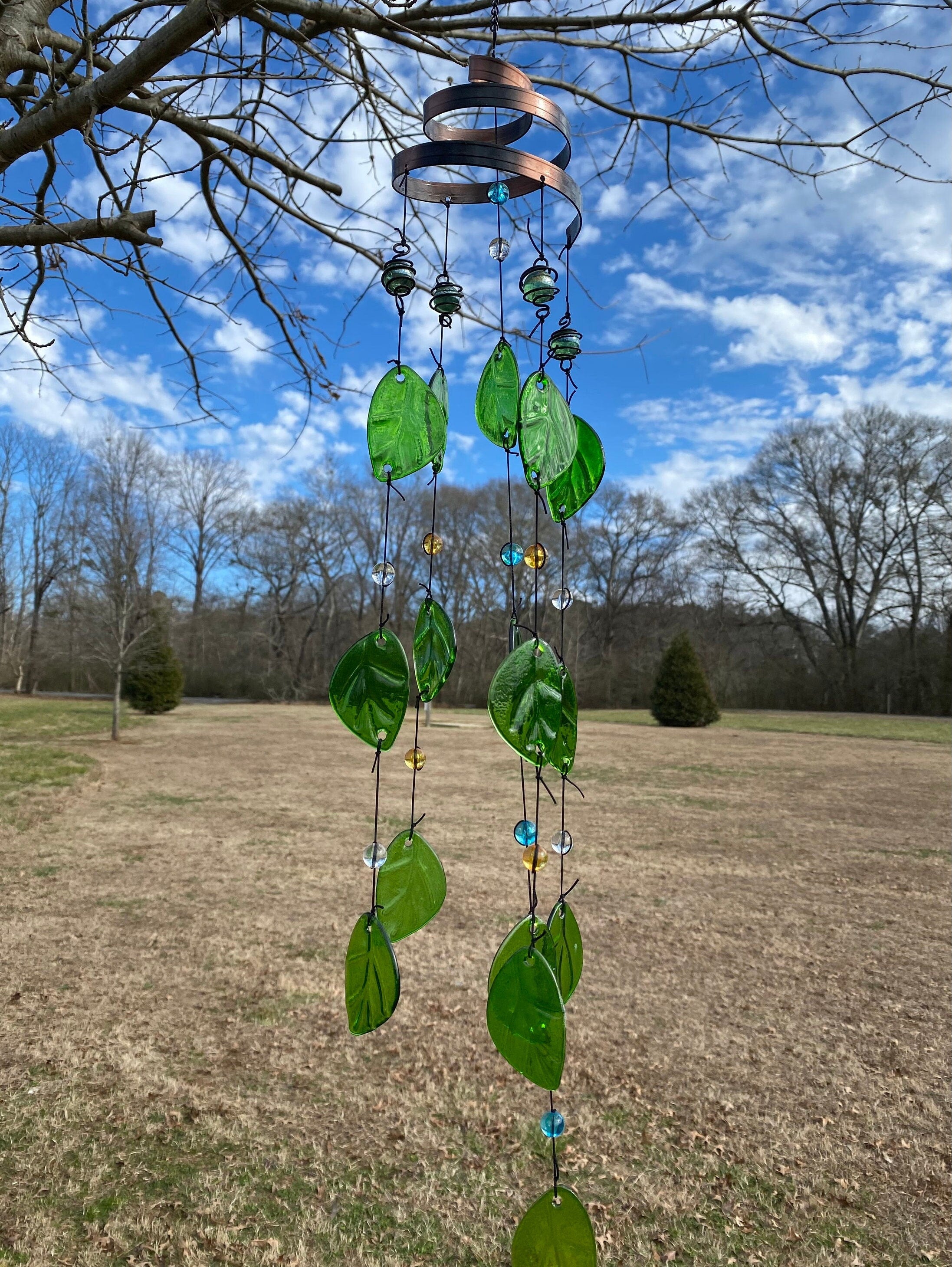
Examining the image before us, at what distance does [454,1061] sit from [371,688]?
2.87 metres

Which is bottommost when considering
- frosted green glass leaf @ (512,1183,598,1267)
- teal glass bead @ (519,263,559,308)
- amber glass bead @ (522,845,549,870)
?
frosted green glass leaf @ (512,1183,598,1267)

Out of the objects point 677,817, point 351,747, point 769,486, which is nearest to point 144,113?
point 677,817

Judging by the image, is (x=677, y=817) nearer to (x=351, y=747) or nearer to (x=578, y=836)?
(x=578, y=836)

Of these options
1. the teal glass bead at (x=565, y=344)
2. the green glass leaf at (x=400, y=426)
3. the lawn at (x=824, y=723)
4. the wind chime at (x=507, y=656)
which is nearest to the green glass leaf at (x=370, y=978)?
the wind chime at (x=507, y=656)

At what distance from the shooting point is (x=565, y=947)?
0.82m

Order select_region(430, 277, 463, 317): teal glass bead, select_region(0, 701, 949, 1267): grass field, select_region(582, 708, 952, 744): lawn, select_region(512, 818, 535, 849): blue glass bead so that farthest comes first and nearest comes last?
1. select_region(582, 708, 952, 744): lawn
2. select_region(0, 701, 949, 1267): grass field
3. select_region(430, 277, 463, 317): teal glass bead
4. select_region(512, 818, 535, 849): blue glass bead

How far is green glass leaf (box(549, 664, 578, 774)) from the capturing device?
0.76 metres

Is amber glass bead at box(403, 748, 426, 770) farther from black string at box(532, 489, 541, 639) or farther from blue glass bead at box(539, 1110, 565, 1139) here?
blue glass bead at box(539, 1110, 565, 1139)

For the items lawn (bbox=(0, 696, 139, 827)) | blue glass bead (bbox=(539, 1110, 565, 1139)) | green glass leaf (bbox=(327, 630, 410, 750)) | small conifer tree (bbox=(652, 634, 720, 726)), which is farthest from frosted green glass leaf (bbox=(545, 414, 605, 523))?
small conifer tree (bbox=(652, 634, 720, 726))

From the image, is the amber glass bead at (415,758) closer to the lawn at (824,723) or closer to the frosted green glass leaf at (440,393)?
the frosted green glass leaf at (440,393)

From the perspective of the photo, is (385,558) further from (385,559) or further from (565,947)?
(565,947)

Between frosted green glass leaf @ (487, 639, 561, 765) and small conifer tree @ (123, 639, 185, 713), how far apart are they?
17.3 m

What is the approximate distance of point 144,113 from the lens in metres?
2.42

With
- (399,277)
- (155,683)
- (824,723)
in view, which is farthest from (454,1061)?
(824,723)
